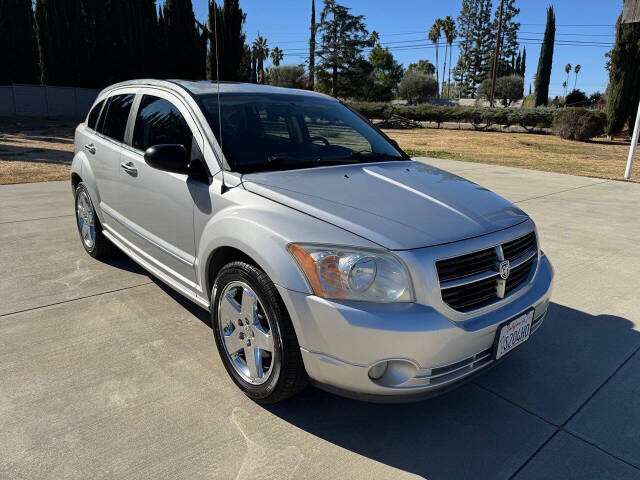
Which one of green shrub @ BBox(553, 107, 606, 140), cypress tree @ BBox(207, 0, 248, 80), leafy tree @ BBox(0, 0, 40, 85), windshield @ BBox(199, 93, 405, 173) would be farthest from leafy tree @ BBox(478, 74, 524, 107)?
windshield @ BBox(199, 93, 405, 173)

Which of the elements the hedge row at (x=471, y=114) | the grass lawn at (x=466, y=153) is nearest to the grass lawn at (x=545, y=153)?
the grass lawn at (x=466, y=153)

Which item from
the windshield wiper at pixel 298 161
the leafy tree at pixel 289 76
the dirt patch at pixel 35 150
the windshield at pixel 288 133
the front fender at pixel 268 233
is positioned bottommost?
the dirt patch at pixel 35 150

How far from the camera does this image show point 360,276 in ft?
7.19

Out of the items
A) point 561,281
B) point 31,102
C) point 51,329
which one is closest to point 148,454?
point 51,329

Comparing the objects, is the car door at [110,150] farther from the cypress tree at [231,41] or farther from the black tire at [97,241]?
the cypress tree at [231,41]

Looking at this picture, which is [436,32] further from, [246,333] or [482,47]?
[246,333]

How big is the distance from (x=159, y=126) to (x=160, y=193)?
1.83 feet

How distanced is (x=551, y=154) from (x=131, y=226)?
17148mm

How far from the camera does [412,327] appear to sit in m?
2.11

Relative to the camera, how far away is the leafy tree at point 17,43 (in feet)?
84.0

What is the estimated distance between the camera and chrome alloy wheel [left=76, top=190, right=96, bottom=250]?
476cm

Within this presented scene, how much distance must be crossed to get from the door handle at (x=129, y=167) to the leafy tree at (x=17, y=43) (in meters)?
28.1

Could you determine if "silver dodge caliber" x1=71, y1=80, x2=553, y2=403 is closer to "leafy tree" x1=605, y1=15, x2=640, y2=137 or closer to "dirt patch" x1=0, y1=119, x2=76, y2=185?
"dirt patch" x1=0, y1=119, x2=76, y2=185

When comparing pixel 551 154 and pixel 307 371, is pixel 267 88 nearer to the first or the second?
pixel 307 371
